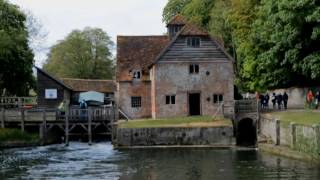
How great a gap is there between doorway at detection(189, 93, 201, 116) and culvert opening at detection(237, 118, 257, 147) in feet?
14.3

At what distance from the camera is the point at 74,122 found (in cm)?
5447

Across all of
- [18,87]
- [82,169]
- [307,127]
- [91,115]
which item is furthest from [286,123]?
[18,87]

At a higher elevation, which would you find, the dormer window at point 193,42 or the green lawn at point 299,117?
the dormer window at point 193,42

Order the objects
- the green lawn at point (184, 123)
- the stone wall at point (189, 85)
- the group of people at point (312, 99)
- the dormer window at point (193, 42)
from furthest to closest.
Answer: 1. the stone wall at point (189, 85)
2. the dormer window at point (193, 42)
3. the group of people at point (312, 99)
4. the green lawn at point (184, 123)

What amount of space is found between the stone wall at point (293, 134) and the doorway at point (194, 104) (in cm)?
912

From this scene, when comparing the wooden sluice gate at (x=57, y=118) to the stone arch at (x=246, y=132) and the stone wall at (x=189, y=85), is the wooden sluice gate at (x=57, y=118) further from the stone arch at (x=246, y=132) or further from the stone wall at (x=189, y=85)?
the stone arch at (x=246, y=132)

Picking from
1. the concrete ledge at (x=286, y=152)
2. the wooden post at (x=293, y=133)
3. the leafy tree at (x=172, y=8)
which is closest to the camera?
the concrete ledge at (x=286, y=152)

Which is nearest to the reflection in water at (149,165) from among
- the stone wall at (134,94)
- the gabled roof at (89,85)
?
the stone wall at (134,94)

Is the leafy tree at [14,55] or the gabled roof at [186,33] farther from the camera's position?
the leafy tree at [14,55]

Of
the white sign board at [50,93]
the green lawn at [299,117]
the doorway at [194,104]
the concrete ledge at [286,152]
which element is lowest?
the concrete ledge at [286,152]

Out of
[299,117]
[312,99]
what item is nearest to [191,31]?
[312,99]

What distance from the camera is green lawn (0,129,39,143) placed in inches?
2041

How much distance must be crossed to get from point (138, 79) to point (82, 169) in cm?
2426

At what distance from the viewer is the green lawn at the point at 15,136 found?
51844mm
